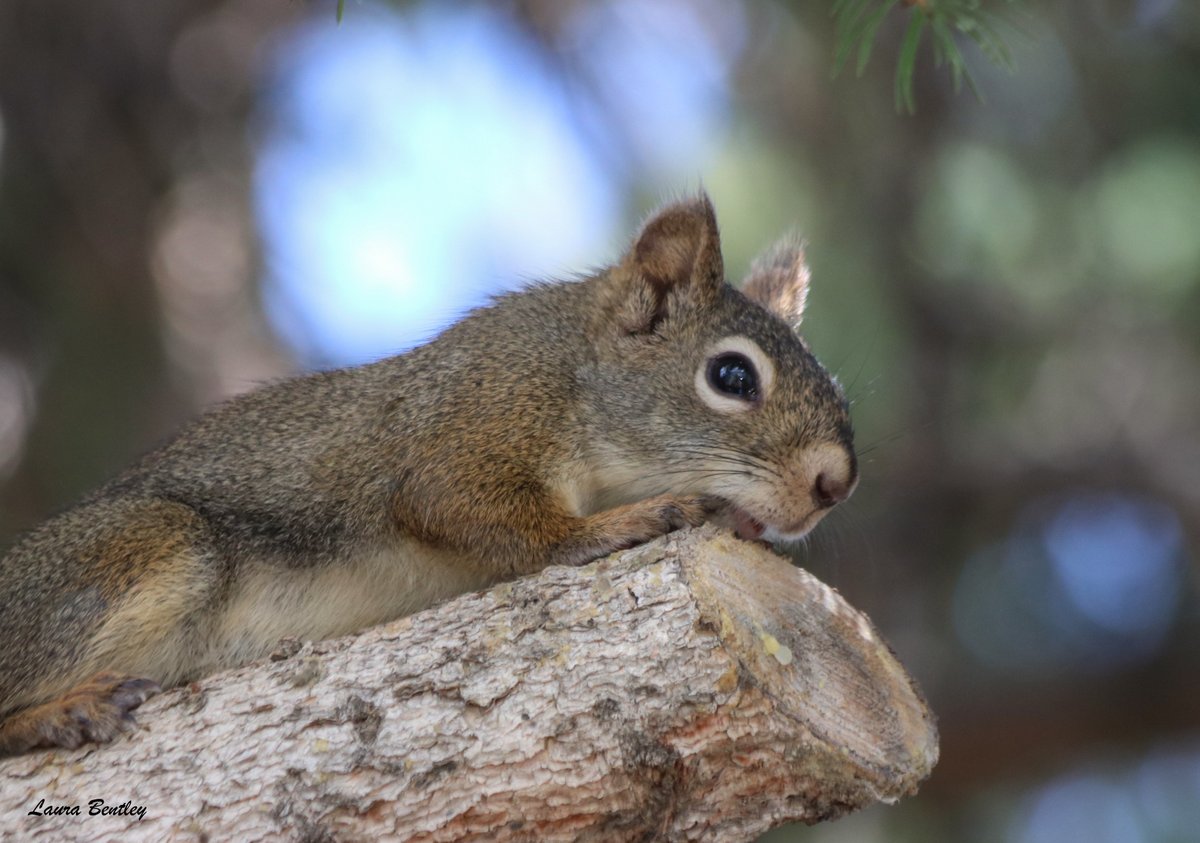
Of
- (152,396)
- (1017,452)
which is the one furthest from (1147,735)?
(152,396)

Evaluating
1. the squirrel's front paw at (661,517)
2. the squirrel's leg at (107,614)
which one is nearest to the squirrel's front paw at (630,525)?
the squirrel's front paw at (661,517)

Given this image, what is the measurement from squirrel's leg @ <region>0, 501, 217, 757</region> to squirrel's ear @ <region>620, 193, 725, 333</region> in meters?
1.43

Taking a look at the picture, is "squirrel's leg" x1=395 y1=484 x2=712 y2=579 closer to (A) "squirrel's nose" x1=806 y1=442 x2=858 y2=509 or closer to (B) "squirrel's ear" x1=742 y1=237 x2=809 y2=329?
(A) "squirrel's nose" x1=806 y1=442 x2=858 y2=509

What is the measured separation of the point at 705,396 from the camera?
363 cm

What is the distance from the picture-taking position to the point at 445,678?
2.78 meters

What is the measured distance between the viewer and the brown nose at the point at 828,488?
11.0 feet

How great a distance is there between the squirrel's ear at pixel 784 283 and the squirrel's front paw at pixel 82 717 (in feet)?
7.74

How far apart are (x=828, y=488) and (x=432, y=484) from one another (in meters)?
1.05

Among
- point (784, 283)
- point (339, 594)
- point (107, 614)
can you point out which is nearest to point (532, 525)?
point (339, 594)

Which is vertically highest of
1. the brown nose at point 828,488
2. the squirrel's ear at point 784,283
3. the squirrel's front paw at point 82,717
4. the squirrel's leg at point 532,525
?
the squirrel's ear at point 784,283

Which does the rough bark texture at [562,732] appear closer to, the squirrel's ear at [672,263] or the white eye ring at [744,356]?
the white eye ring at [744,356]

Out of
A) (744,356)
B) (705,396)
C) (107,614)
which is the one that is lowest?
(107,614)

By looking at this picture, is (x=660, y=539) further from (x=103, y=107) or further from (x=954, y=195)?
(x=103, y=107)

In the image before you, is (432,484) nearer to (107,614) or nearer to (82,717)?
(107,614)
